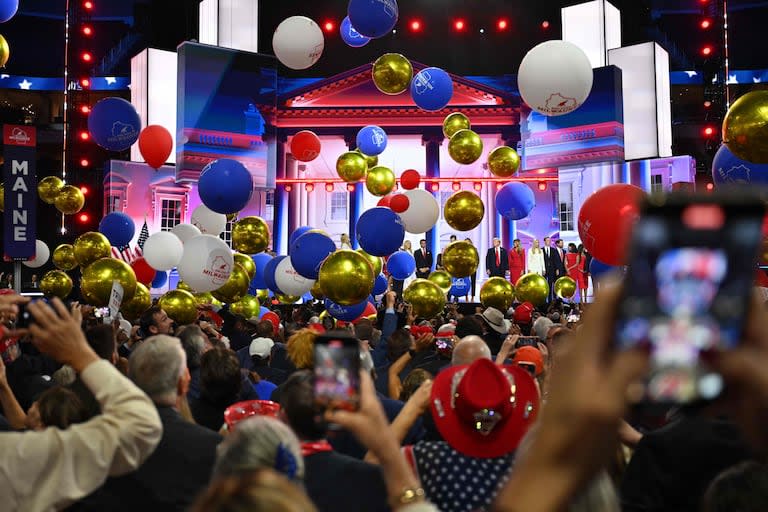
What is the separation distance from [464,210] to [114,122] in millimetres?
4662

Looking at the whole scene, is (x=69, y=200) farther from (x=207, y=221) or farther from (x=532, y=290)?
(x=532, y=290)

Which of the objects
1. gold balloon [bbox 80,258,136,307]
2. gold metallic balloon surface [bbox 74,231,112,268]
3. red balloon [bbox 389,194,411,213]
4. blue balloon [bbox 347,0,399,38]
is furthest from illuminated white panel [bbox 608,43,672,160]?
gold balloon [bbox 80,258,136,307]

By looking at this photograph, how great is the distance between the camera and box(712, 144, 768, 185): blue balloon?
5.68 m

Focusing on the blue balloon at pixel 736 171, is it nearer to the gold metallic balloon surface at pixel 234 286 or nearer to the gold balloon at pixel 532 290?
the gold balloon at pixel 532 290

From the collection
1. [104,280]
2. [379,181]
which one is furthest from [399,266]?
[104,280]

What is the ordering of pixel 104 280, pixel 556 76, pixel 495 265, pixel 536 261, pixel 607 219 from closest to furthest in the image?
pixel 607 219 < pixel 556 76 < pixel 104 280 < pixel 495 265 < pixel 536 261

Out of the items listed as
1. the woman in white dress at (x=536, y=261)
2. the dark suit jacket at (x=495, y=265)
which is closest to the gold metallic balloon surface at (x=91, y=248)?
the dark suit jacket at (x=495, y=265)

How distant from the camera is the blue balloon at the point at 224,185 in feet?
25.4

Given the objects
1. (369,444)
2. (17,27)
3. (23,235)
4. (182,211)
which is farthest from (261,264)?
(17,27)

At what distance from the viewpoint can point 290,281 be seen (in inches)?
369

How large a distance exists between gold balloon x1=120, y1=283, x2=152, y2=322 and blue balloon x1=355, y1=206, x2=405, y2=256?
2725mm

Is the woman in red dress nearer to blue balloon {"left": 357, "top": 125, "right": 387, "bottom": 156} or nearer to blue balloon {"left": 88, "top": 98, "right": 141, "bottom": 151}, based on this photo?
blue balloon {"left": 357, "top": 125, "right": 387, "bottom": 156}

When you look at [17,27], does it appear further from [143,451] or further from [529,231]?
[143,451]

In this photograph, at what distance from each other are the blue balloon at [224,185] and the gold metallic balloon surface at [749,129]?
4.35 m
